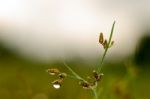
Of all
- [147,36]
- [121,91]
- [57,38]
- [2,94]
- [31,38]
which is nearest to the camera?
[121,91]

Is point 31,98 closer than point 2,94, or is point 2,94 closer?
point 31,98

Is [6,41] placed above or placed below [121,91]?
below

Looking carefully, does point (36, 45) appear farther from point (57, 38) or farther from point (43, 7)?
point (43, 7)

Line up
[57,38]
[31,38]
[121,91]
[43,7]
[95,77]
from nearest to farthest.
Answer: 1. [95,77]
2. [121,91]
3. [31,38]
4. [57,38]
5. [43,7]

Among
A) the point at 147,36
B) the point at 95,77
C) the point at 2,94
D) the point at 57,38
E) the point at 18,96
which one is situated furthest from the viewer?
the point at 147,36

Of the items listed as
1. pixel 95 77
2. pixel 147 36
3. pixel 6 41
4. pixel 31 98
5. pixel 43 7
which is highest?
pixel 95 77

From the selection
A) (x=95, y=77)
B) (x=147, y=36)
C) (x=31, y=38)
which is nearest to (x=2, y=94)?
(x=95, y=77)

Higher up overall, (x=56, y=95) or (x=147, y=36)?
(x=56, y=95)

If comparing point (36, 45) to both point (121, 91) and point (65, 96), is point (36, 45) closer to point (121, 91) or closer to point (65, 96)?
point (65, 96)

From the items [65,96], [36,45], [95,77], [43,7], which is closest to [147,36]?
[43,7]
